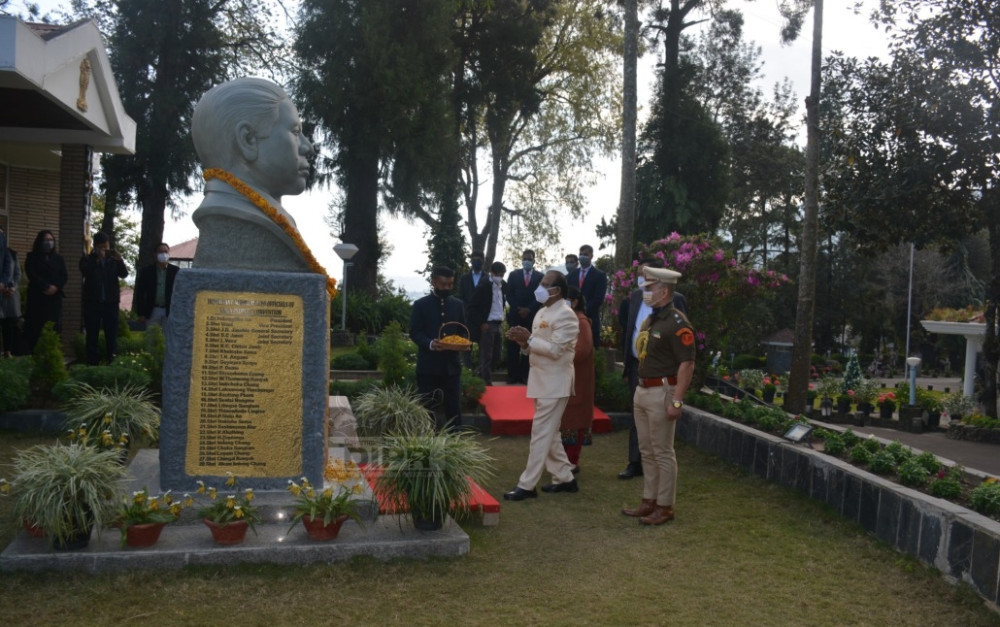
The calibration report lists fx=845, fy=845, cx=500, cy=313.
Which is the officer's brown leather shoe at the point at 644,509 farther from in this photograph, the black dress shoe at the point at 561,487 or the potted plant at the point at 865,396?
the potted plant at the point at 865,396

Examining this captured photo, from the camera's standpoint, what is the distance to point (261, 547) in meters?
4.92

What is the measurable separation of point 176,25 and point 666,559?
19.8 m

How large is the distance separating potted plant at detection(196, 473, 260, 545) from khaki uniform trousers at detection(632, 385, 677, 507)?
2786 millimetres

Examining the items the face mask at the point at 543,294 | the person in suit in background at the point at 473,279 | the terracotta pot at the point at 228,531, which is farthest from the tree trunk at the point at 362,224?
the terracotta pot at the point at 228,531

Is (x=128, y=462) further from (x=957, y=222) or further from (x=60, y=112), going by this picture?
(x=957, y=222)

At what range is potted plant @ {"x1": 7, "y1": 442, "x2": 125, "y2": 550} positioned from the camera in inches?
182

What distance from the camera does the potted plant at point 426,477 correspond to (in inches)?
207

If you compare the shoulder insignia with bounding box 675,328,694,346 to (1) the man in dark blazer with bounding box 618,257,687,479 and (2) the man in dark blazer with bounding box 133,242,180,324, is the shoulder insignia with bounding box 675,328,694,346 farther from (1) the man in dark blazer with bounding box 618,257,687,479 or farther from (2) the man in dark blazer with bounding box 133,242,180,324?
(2) the man in dark blazer with bounding box 133,242,180,324

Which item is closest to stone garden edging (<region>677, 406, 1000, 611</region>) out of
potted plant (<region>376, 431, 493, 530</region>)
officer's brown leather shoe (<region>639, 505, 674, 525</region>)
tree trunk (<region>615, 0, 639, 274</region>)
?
officer's brown leather shoe (<region>639, 505, 674, 525</region>)

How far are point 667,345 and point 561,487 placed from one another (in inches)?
65.4

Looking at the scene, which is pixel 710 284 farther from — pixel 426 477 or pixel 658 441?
pixel 426 477

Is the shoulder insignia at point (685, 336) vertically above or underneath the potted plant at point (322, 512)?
above

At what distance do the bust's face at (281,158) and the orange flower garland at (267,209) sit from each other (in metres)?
0.17

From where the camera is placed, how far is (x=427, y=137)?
20.7m
